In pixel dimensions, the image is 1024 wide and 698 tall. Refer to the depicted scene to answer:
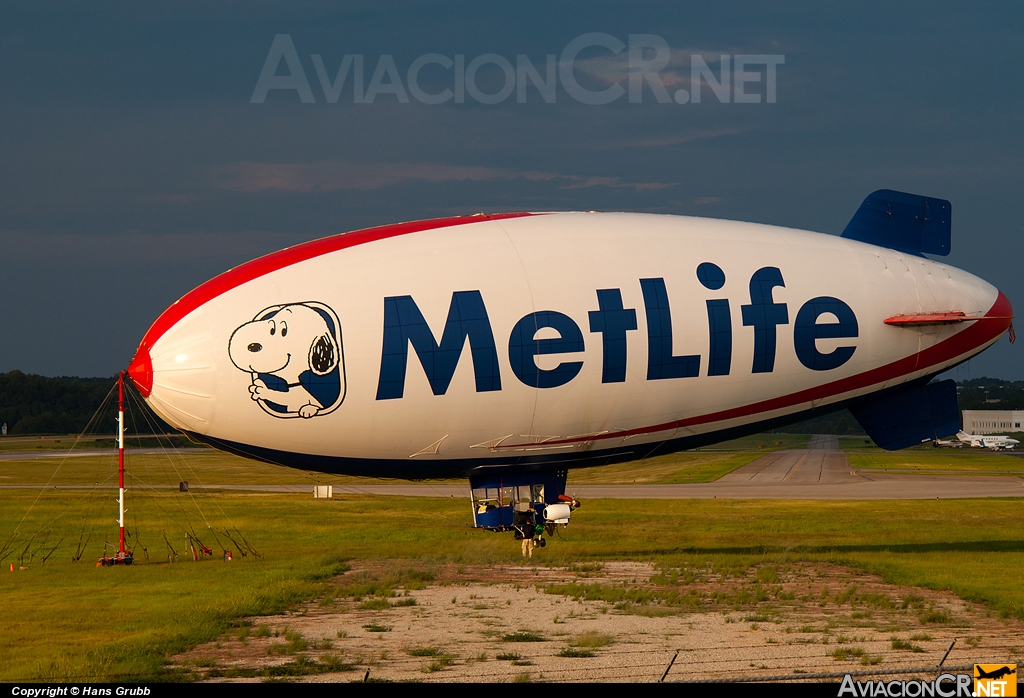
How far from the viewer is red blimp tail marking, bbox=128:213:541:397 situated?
99.9 feet

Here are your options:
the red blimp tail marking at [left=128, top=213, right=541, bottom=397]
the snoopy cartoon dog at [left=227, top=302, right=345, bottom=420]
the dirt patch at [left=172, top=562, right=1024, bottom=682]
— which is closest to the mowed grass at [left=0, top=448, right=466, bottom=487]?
the dirt patch at [left=172, top=562, right=1024, bottom=682]

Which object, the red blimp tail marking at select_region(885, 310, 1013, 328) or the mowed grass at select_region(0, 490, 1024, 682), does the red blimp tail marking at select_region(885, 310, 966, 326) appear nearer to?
the red blimp tail marking at select_region(885, 310, 1013, 328)

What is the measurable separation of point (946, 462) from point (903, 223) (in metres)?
120

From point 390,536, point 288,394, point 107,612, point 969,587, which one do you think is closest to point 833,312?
point 969,587

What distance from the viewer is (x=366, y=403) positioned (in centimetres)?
3069

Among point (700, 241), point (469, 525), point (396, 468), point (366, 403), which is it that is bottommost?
point (469, 525)

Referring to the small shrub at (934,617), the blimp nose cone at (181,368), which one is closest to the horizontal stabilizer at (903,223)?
the small shrub at (934,617)

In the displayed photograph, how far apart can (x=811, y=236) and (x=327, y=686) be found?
24.7 metres

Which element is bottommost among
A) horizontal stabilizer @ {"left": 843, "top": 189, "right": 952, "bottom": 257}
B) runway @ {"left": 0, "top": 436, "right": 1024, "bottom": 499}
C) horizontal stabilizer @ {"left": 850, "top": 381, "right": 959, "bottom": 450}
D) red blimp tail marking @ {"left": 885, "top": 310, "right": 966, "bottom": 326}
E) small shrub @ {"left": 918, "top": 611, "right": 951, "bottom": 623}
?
runway @ {"left": 0, "top": 436, "right": 1024, "bottom": 499}

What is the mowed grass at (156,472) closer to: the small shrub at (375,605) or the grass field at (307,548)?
the grass field at (307,548)

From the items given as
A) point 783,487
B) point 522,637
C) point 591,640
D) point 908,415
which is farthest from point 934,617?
point 783,487

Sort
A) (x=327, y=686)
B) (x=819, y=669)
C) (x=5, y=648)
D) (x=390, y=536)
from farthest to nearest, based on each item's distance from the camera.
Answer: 1. (x=390, y=536)
2. (x=5, y=648)
3. (x=819, y=669)
4. (x=327, y=686)

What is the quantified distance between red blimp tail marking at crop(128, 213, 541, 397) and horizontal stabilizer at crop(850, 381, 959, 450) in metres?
18.3

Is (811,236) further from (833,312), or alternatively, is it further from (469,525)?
(469,525)
